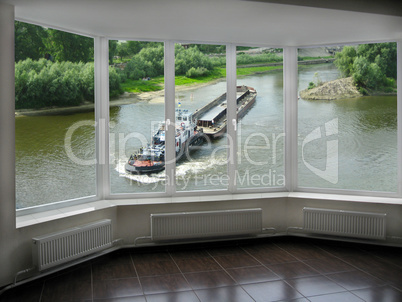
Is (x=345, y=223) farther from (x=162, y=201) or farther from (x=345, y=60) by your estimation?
(x=162, y=201)

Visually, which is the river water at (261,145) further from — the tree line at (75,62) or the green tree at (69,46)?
the green tree at (69,46)

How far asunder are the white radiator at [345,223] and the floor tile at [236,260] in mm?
1058

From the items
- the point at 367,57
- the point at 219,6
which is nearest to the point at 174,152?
the point at 219,6

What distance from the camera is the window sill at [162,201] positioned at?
4.50 meters

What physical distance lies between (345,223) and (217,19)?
9.92ft

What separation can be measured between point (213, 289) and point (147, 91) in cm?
268

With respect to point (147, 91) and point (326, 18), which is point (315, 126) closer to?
point (326, 18)

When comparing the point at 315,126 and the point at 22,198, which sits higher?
the point at 315,126

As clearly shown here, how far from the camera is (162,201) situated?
5.33 metres

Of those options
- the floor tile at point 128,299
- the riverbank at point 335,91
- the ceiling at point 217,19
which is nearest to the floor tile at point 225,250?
the floor tile at point 128,299

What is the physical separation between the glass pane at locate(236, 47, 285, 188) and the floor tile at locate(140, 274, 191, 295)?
1914mm

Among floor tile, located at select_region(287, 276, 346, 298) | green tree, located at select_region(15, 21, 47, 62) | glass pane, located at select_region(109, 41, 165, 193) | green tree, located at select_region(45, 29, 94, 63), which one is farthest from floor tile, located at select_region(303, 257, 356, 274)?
green tree, located at select_region(15, 21, 47, 62)

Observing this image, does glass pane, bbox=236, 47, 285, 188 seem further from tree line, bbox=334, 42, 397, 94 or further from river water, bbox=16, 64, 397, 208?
tree line, bbox=334, 42, 397, 94

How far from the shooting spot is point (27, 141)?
4.61m
